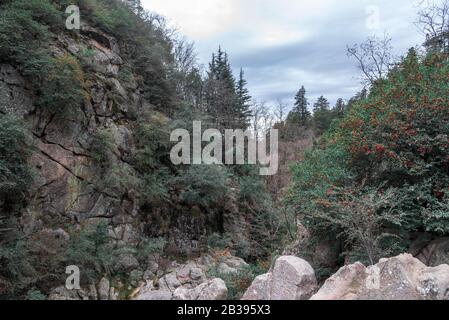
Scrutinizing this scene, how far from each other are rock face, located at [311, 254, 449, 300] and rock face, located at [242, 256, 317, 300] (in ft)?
1.39

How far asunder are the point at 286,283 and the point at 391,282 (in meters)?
1.24

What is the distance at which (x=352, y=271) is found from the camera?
3812 millimetres

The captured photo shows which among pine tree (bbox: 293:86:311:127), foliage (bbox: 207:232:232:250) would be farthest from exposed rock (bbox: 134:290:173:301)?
pine tree (bbox: 293:86:311:127)

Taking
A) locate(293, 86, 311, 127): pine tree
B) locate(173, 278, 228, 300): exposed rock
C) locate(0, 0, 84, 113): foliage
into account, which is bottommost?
locate(173, 278, 228, 300): exposed rock

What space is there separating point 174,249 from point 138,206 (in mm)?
1924

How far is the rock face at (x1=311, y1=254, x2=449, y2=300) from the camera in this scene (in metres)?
3.40

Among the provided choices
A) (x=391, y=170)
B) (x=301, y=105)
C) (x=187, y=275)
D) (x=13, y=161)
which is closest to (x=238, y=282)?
(x=391, y=170)

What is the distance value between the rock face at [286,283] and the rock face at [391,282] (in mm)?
424

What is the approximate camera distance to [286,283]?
13.7 feet

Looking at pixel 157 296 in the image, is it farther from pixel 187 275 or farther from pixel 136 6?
pixel 136 6

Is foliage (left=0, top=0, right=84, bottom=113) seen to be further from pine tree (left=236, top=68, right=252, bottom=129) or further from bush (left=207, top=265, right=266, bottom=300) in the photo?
pine tree (left=236, top=68, right=252, bottom=129)
